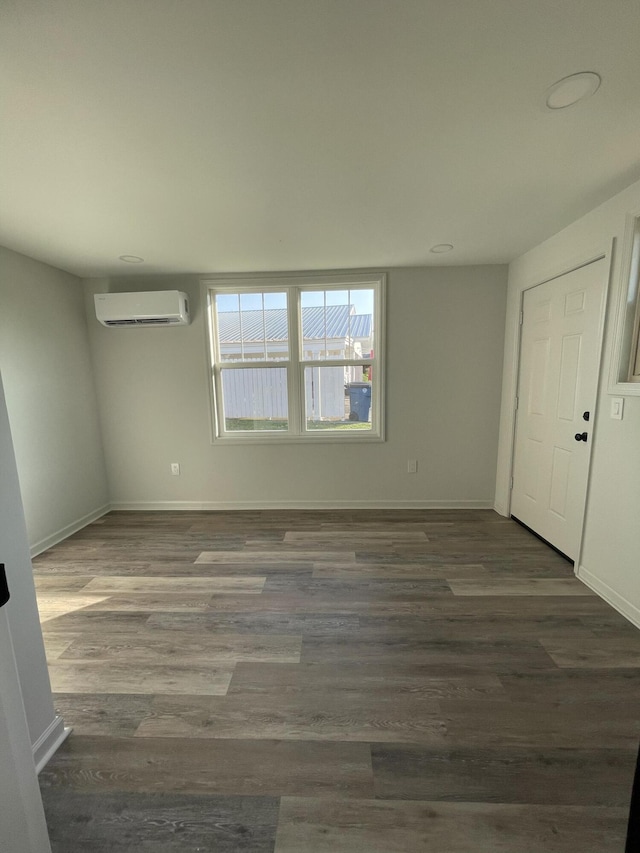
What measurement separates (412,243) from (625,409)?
5.96ft

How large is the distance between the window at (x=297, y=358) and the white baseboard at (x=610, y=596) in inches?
73.9

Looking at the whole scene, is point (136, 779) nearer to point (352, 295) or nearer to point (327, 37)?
point (327, 37)

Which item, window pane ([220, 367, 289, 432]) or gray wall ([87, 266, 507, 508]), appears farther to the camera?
window pane ([220, 367, 289, 432])

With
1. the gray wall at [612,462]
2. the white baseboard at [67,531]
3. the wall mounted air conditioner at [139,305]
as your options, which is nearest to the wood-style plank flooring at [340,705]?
the gray wall at [612,462]

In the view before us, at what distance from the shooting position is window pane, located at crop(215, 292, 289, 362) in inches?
133

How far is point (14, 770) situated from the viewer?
2.46ft

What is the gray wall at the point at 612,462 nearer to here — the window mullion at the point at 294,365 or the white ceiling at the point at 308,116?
the white ceiling at the point at 308,116

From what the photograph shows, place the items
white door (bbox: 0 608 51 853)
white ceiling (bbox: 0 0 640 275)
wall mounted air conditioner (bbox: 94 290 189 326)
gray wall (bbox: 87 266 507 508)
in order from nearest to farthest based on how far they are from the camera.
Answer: white door (bbox: 0 608 51 853)
white ceiling (bbox: 0 0 640 275)
wall mounted air conditioner (bbox: 94 290 189 326)
gray wall (bbox: 87 266 507 508)

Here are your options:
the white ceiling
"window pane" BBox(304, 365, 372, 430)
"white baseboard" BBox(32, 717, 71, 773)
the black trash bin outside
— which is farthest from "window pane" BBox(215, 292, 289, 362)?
"white baseboard" BBox(32, 717, 71, 773)

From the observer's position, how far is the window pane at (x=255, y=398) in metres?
3.48

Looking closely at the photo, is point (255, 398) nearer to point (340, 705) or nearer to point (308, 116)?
point (308, 116)

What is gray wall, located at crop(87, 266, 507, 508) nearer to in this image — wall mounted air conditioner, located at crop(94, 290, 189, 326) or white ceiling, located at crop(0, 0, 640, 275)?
wall mounted air conditioner, located at crop(94, 290, 189, 326)

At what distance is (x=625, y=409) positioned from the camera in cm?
195

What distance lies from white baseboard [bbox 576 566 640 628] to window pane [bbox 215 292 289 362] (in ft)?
9.71
